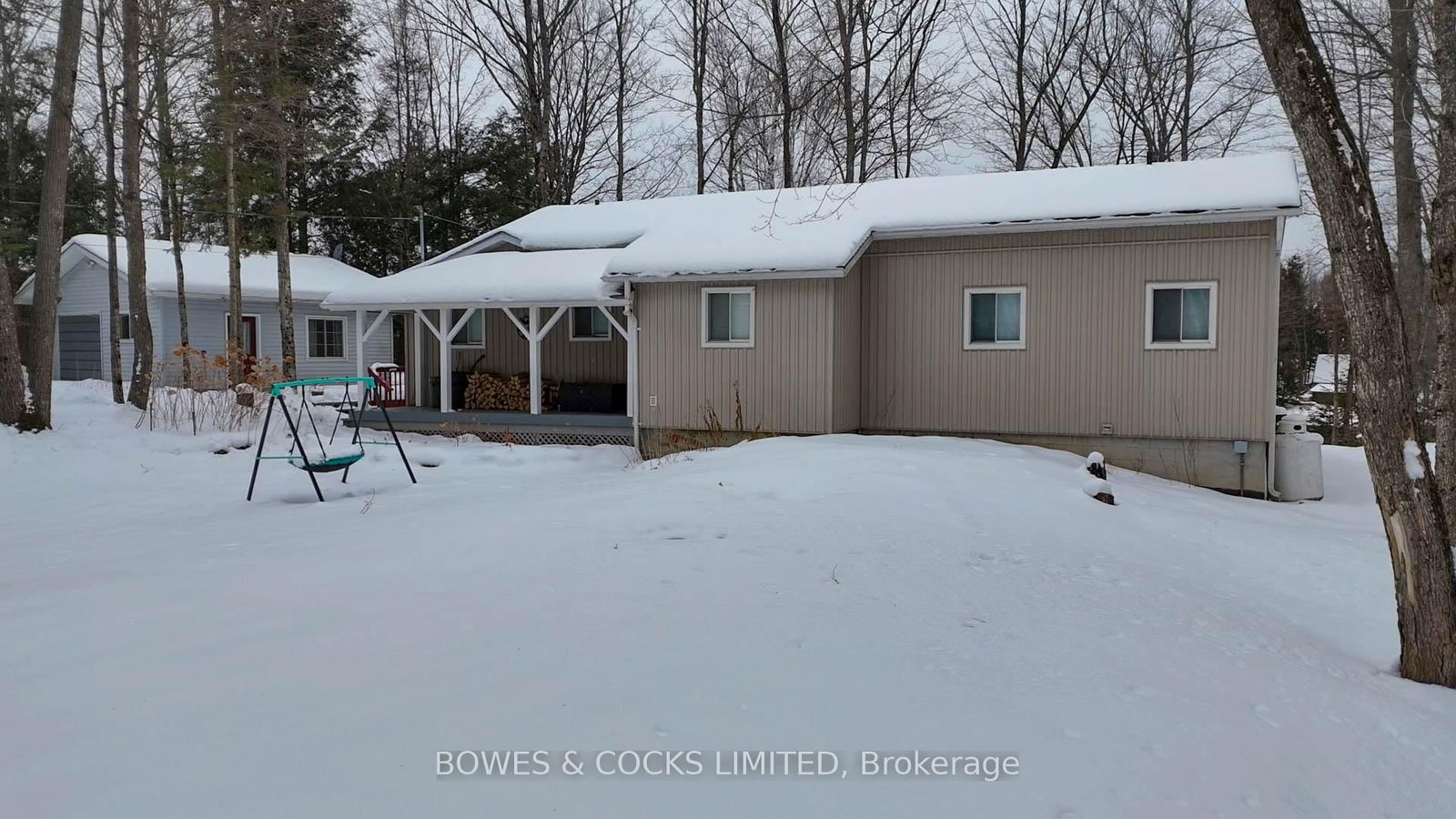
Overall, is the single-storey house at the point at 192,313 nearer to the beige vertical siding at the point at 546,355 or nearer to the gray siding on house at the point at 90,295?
the gray siding on house at the point at 90,295

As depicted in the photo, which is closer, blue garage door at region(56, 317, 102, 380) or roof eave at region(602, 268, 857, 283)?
roof eave at region(602, 268, 857, 283)

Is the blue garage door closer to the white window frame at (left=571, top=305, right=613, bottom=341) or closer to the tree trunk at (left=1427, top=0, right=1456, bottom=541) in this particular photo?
the white window frame at (left=571, top=305, right=613, bottom=341)

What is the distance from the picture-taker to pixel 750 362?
1190 centimetres

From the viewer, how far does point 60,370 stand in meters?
22.0

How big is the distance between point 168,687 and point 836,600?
2.62 meters

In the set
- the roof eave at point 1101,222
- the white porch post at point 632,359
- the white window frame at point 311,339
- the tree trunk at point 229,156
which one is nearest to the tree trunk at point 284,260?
the tree trunk at point 229,156

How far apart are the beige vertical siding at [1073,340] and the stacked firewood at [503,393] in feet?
17.5

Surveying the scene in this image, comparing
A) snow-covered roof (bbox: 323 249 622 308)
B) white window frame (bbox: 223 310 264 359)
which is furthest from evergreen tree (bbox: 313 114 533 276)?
snow-covered roof (bbox: 323 249 622 308)

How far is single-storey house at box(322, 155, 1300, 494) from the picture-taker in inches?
423

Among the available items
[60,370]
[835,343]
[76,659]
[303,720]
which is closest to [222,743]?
[303,720]

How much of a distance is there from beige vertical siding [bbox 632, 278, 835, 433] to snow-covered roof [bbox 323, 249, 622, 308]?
0.92 metres

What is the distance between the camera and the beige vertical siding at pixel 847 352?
1146cm

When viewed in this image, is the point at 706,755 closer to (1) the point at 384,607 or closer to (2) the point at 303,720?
(2) the point at 303,720

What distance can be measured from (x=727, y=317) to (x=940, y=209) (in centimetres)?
305
